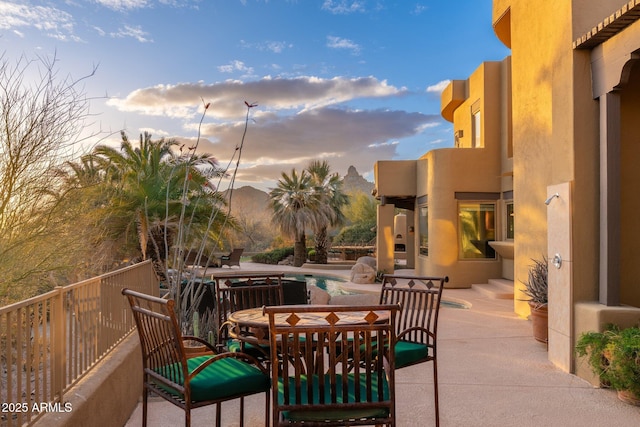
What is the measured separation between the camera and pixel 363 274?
15.6m

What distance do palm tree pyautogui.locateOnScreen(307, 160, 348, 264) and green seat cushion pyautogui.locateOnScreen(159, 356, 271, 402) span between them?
19.8m

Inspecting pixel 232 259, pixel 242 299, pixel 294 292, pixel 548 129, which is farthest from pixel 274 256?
pixel 242 299

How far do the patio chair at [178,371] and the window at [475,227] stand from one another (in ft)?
37.1

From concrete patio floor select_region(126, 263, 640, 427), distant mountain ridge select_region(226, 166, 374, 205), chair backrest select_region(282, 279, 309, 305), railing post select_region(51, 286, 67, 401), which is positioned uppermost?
distant mountain ridge select_region(226, 166, 374, 205)

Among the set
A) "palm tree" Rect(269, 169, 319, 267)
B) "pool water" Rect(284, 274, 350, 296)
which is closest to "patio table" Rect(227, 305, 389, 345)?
"pool water" Rect(284, 274, 350, 296)

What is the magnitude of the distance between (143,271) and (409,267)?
1542cm

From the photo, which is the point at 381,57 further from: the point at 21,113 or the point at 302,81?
the point at 21,113

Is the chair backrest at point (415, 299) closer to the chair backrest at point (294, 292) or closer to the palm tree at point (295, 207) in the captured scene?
the chair backrest at point (294, 292)

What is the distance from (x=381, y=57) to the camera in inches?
836

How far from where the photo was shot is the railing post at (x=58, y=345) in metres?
3.21

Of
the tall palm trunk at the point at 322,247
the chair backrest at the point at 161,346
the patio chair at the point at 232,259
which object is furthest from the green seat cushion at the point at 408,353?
the tall palm trunk at the point at 322,247

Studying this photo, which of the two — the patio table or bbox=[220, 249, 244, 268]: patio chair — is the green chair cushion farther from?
bbox=[220, 249, 244, 268]: patio chair

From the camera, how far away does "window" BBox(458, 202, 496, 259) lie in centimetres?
1389

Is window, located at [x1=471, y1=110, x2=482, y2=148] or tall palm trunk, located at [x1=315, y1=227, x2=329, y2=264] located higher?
window, located at [x1=471, y1=110, x2=482, y2=148]
